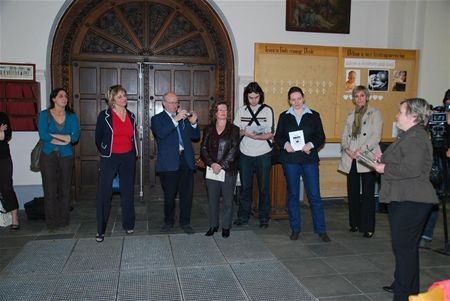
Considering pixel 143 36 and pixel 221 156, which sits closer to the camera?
pixel 221 156

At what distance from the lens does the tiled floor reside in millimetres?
3594

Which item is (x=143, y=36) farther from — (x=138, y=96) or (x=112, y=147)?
(x=112, y=147)

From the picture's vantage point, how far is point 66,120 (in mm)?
5105

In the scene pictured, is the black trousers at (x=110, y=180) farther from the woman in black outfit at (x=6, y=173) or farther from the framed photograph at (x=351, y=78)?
the framed photograph at (x=351, y=78)

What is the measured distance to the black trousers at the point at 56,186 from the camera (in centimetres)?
505

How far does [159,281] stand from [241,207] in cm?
202

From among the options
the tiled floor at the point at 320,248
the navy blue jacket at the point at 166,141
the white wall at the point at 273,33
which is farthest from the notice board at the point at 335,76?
the navy blue jacket at the point at 166,141

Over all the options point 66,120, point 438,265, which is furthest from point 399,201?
point 66,120

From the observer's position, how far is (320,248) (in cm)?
451

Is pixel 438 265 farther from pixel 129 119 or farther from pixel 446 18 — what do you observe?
pixel 446 18

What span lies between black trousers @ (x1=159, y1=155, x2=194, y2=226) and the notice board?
83.2 inches

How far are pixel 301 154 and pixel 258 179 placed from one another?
847mm

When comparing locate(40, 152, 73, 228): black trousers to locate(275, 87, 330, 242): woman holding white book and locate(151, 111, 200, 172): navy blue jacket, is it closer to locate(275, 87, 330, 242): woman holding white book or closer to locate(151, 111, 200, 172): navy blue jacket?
locate(151, 111, 200, 172): navy blue jacket

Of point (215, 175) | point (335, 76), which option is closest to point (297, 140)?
point (215, 175)
